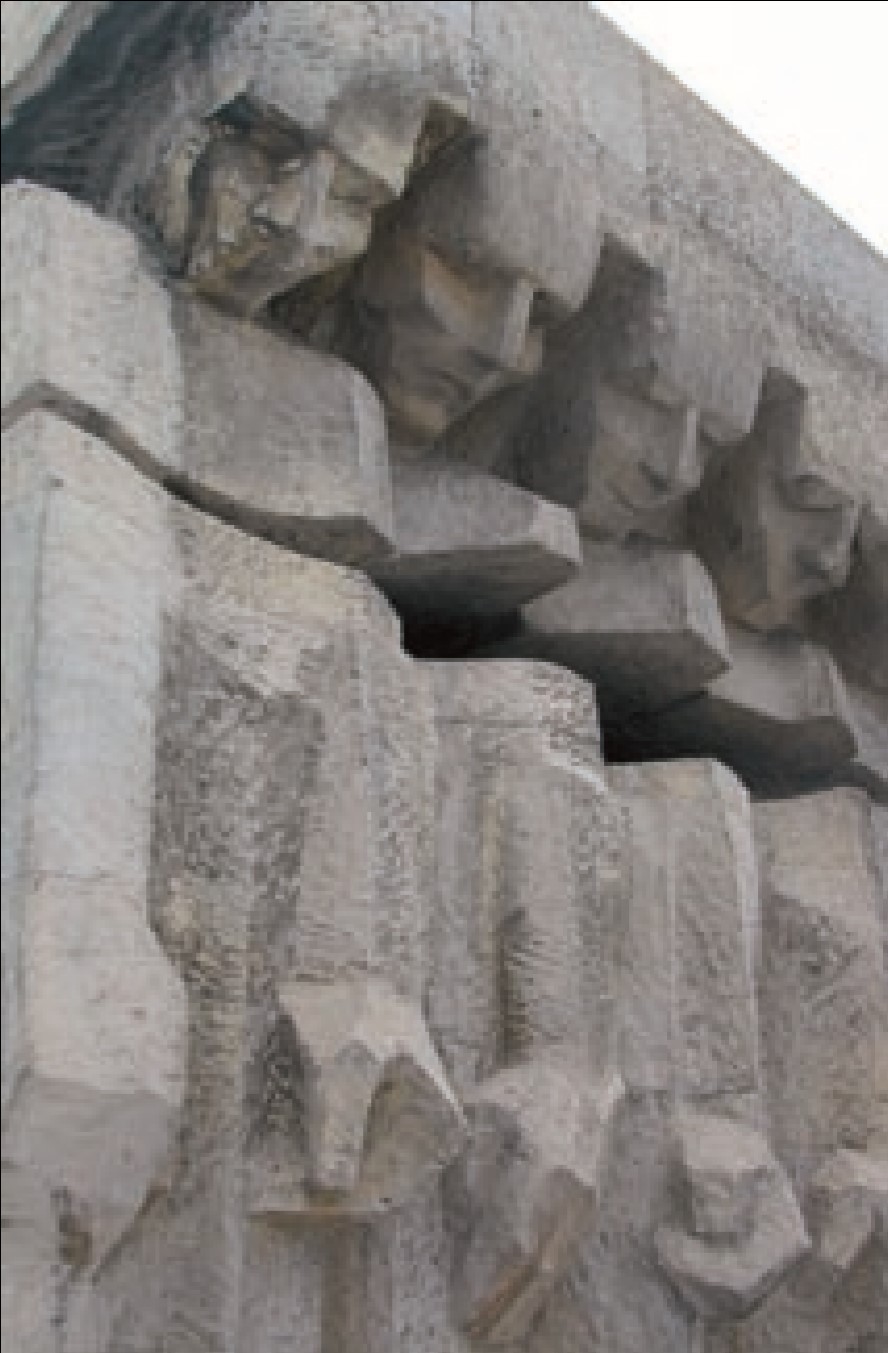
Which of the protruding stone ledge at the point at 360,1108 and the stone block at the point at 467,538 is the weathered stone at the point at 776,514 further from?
the protruding stone ledge at the point at 360,1108

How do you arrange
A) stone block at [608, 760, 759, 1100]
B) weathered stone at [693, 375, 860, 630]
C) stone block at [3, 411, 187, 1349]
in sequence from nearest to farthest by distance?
stone block at [3, 411, 187, 1349]
stone block at [608, 760, 759, 1100]
weathered stone at [693, 375, 860, 630]

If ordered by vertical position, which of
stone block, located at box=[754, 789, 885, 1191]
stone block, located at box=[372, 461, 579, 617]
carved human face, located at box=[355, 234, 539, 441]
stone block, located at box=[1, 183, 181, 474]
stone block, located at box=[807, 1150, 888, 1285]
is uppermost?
carved human face, located at box=[355, 234, 539, 441]

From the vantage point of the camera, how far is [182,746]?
1373 millimetres

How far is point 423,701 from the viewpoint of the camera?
1.58 meters

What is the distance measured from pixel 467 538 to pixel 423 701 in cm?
15

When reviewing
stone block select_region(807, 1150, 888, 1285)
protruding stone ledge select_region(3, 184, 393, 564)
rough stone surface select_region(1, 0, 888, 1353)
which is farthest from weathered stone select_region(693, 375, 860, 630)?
stone block select_region(807, 1150, 888, 1285)

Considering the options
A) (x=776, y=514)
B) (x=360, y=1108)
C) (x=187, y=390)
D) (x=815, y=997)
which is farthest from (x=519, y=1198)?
(x=776, y=514)

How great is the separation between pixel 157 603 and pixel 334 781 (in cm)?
17

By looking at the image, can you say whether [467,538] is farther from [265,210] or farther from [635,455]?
[265,210]

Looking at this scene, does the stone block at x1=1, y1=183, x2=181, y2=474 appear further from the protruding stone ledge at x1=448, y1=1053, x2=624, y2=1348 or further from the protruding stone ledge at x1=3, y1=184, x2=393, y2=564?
the protruding stone ledge at x1=448, y1=1053, x2=624, y2=1348

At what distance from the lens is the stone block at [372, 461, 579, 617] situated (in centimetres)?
167

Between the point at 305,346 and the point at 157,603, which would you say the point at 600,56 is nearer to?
the point at 305,346

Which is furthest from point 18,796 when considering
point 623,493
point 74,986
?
point 623,493

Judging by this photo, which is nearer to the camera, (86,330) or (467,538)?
(86,330)
